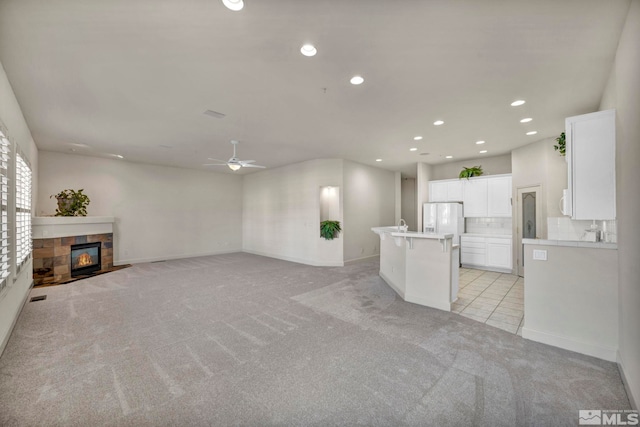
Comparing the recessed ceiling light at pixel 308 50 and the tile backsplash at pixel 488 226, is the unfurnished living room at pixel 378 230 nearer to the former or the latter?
the recessed ceiling light at pixel 308 50

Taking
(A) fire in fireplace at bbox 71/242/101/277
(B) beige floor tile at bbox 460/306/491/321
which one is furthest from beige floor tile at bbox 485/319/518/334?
(A) fire in fireplace at bbox 71/242/101/277

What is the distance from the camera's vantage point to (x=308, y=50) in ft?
8.10

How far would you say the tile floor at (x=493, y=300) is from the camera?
136 inches

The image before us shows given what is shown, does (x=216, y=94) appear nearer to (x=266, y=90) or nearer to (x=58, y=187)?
Answer: (x=266, y=90)

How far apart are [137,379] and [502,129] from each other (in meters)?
6.22

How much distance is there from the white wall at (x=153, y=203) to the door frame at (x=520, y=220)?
8.57 metres

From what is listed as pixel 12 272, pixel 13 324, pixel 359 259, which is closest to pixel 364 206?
pixel 359 259

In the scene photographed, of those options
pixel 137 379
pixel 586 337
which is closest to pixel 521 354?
pixel 586 337

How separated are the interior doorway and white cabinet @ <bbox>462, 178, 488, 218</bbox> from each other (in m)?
0.82

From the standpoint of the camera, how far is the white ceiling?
202cm

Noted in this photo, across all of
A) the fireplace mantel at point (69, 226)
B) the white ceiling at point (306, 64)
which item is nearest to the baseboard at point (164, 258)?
the fireplace mantel at point (69, 226)

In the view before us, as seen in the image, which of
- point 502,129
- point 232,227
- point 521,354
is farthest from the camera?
point 232,227

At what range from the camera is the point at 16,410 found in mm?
1900

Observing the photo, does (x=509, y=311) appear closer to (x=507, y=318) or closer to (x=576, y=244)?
(x=507, y=318)
